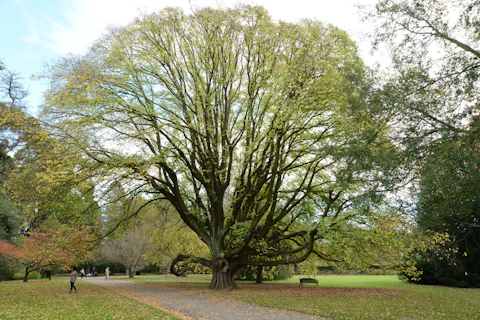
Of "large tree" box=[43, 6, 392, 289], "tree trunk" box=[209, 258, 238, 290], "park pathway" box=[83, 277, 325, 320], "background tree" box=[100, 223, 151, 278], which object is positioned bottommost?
"park pathway" box=[83, 277, 325, 320]

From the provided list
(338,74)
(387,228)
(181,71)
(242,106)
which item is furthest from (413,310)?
(181,71)

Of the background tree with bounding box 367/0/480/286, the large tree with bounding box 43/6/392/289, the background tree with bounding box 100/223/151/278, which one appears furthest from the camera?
the background tree with bounding box 100/223/151/278

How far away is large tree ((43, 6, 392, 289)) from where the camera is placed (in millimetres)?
15367

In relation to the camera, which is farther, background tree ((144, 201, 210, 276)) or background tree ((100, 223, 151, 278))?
background tree ((100, 223, 151, 278))

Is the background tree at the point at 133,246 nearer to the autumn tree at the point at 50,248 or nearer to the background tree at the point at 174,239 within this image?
the background tree at the point at 174,239

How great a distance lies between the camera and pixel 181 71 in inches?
755

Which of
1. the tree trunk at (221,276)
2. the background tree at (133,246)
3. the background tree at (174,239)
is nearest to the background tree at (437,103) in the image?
the tree trunk at (221,276)

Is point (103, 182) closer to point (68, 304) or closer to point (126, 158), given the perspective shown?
point (126, 158)

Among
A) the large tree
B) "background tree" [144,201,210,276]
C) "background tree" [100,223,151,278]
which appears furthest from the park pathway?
"background tree" [100,223,151,278]

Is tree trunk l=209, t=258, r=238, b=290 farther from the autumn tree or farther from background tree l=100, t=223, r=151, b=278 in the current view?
background tree l=100, t=223, r=151, b=278

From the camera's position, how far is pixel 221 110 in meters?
19.5

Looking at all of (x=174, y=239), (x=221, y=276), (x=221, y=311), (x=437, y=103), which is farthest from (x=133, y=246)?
(x=437, y=103)

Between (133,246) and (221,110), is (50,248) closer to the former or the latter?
(221,110)

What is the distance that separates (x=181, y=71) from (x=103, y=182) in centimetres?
754
